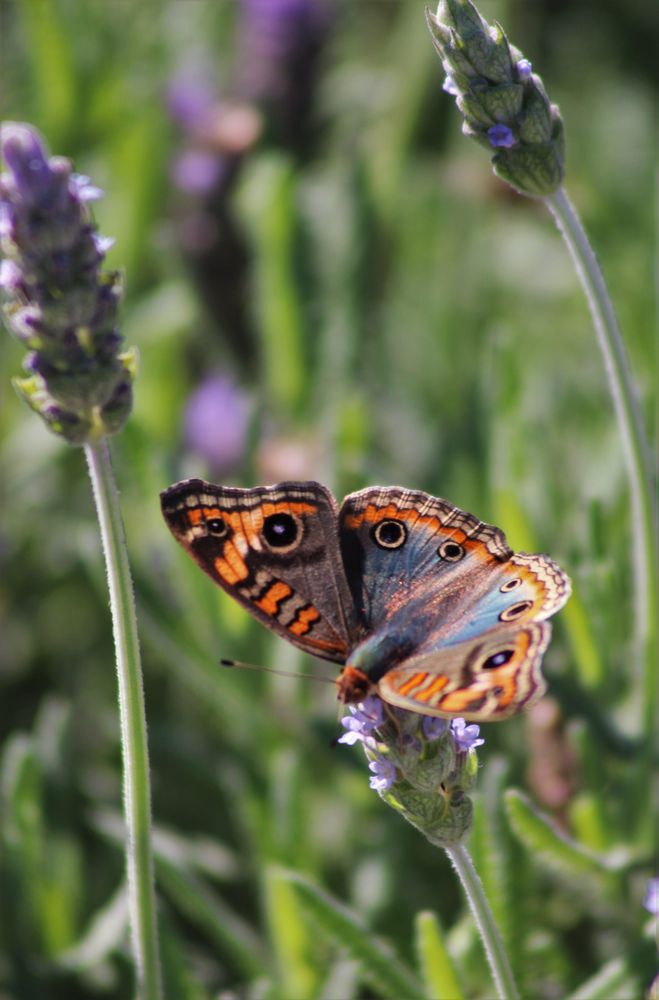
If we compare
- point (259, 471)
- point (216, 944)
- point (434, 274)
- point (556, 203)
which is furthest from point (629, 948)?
point (434, 274)

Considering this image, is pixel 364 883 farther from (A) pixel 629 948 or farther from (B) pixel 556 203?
(B) pixel 556 203

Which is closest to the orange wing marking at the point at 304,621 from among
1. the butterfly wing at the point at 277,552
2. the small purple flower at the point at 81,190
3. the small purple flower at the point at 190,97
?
the butterfly wing at the point at 277,552

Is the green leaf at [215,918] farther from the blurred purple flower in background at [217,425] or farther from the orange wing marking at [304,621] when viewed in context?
the blurred purple flower in background at [217,425]

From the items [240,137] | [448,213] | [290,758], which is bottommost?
[290,758]

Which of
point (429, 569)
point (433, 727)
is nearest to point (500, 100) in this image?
point (429, 569)

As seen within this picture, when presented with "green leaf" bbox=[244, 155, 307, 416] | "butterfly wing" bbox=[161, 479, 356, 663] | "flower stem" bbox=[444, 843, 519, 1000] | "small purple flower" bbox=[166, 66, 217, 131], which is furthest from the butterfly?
"small purple flower" bbox=[166, 66, 217, 131]

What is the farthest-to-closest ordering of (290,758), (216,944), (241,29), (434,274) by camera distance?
(241,29)
(434,274)
(216,944)
(290,758)
